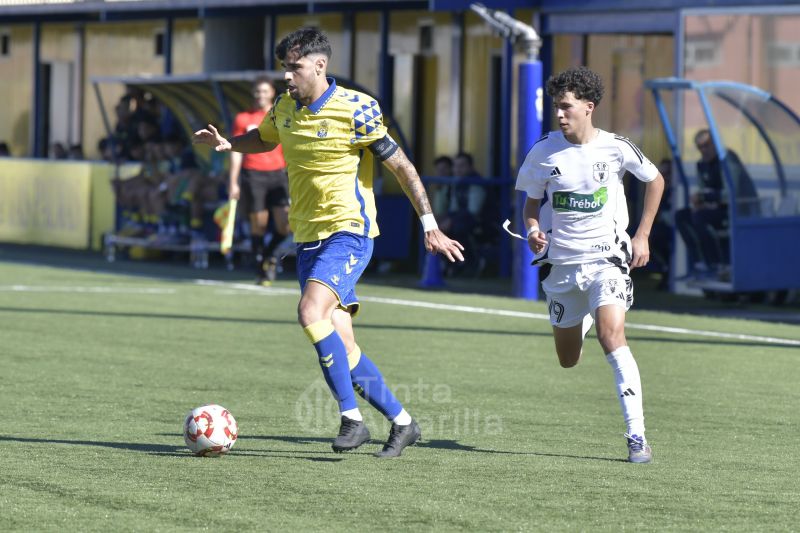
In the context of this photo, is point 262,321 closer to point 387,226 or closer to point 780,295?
point 780,295

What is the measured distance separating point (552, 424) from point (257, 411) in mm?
1575

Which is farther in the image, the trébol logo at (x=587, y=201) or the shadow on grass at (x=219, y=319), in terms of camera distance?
the shadow on grass at (x=219, y=319)

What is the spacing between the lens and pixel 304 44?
777 cm

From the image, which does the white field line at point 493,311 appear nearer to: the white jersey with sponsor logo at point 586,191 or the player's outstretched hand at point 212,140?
the white jersey with sponsor logo at point 586,191

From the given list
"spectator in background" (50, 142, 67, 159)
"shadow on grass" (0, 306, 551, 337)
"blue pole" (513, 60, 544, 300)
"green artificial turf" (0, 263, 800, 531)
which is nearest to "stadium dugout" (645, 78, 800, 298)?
"blue pole" (513, 60, 544, 300)

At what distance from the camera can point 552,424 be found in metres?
9.00

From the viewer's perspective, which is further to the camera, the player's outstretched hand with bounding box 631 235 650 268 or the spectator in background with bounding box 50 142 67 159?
the spectator in background with bounding box 50 142 67 159

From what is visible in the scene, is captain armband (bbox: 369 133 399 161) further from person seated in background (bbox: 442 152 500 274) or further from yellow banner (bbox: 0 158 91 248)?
yellow banner (bbox: 0 158 91 248)

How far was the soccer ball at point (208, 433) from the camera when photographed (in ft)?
25.1

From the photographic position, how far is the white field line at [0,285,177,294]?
1723cm

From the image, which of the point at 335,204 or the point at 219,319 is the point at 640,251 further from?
the point at 219,319

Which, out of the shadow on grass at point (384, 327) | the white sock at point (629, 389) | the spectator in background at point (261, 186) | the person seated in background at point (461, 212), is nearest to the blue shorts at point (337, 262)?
the white sock at point (629, 389)

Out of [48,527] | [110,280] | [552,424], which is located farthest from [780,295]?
[48,527]

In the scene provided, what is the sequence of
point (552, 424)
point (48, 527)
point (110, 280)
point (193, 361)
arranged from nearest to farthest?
point (48, 527)
point (552, 424)
point (193, 361)
point (110, 280)
